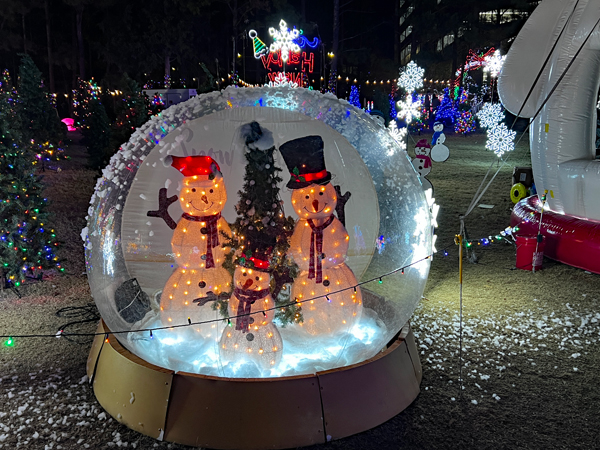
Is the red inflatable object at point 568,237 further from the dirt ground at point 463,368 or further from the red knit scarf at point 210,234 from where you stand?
the red knit scarf at point 210,234

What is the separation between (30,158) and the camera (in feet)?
21.4

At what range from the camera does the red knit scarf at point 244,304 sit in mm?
3828

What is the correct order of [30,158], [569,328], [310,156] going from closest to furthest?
[310,156] → [569,328] → [30,158]

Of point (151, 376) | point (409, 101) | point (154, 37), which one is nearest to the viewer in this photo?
point (151, 376)

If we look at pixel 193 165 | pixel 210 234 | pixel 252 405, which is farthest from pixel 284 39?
pixel 252 405

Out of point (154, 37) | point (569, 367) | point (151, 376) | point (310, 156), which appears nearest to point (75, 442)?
point (151, 376)

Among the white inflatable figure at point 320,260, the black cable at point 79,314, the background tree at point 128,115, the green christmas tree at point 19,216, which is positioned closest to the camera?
the white inflatable figure at point 320,260

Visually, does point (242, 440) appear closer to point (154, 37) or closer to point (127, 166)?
point (127, 166)

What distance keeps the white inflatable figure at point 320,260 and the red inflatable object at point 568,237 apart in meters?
4.37

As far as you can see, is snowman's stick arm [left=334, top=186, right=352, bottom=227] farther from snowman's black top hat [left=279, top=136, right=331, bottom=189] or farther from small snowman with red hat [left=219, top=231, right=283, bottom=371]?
small snowman with red hat [left=219, top=231, right=283, bottom=371]

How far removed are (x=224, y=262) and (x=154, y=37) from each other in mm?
25686

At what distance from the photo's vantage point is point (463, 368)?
4500 millimetres

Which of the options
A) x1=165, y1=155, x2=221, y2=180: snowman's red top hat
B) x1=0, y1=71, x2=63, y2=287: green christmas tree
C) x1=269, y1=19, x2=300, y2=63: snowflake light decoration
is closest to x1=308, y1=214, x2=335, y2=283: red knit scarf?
x1=165, y1=155, x2=221, y2=180: snowman's red top hat

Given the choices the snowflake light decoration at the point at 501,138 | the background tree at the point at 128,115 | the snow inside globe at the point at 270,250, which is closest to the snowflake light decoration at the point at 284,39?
the snowflake light decoration at the point at 501,138
